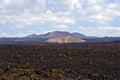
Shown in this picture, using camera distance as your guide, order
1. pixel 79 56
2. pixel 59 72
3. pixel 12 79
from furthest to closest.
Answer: pixel 79 56
pixel 59 72
pixel 12 79

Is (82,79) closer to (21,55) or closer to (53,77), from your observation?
(53,77)

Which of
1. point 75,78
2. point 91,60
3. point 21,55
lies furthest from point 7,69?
point 91,60

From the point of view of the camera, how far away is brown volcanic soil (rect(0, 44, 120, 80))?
35.1m

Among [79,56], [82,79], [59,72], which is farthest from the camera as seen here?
[79,56]

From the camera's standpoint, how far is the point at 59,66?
41.5 m

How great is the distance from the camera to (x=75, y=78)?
116ft

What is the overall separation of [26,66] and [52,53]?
42.3ft

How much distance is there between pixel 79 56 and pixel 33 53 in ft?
26.9

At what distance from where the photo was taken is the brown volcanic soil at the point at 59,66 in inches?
1382

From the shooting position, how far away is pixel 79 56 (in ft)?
165

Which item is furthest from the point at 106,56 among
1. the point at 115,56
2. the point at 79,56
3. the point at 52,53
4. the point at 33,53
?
the point at 33,53

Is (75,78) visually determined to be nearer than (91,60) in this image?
Yes

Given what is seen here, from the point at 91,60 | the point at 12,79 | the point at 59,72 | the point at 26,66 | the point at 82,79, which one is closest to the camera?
the point at 12,79

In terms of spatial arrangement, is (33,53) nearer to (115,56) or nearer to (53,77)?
(115,56)
